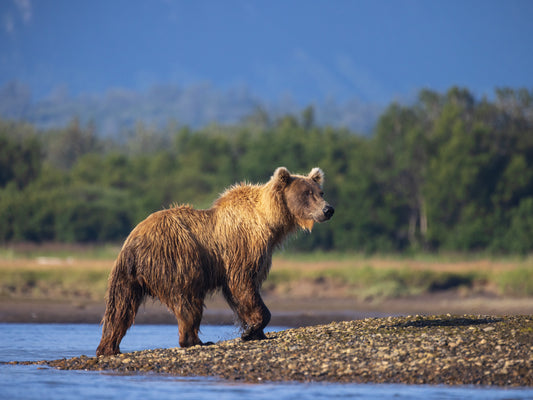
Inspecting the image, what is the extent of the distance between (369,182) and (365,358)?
1510 inches

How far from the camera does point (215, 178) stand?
55.2 m

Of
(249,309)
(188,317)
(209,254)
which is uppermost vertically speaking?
(209,254)

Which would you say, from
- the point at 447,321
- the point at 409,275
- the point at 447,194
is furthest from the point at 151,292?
the point at 447,194

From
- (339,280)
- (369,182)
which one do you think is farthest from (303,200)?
(369,182)

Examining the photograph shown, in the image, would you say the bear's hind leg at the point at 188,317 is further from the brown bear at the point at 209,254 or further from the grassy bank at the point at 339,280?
the grassy bank at the point at 339,280

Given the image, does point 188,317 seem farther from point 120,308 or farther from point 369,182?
point 369,182

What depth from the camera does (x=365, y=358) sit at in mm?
11602

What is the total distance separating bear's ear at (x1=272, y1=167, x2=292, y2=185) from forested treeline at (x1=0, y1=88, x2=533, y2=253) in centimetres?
3426

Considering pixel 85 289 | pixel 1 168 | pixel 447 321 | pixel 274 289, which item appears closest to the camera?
pixel 447 321

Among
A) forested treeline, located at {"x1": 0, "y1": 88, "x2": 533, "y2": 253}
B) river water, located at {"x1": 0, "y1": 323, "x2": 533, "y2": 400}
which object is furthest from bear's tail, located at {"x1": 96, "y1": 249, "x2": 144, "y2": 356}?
forested treeline, located at {"x1": 0, "y1": 88, "x2": 533, "y2": 253}

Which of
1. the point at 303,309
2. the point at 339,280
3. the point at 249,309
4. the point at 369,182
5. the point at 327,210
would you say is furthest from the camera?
the point at 369,182

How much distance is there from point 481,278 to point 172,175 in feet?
99.6

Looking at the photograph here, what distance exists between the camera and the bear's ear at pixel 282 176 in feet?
42.4

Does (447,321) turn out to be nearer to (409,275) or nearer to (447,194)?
(409,275)
